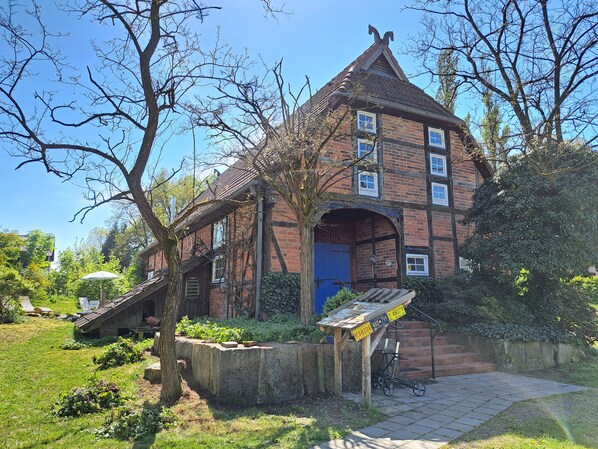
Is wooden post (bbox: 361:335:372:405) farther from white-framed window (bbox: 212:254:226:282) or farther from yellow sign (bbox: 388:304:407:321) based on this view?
white-framed window (bbox: 212:254:226:282)

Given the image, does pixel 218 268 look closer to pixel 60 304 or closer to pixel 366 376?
pixel 366 376

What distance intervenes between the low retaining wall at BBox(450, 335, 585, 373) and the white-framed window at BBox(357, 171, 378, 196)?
430cm

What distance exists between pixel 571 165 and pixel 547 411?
21.7 feet

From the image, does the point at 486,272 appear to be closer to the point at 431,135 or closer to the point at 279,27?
the point at 431,135

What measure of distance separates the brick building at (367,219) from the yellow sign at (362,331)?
4.62 meters

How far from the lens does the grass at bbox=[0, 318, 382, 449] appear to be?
13.5 feet

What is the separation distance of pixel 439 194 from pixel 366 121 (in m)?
3.21

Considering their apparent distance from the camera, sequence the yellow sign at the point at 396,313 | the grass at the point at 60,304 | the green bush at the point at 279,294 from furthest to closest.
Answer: the grass at the point at 60,304 < the green bush at the point at 279,294 < the yellow sign at the point at 396,313

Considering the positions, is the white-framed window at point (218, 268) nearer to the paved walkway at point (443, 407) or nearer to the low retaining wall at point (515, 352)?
the low retaining wall at point (515, 352)

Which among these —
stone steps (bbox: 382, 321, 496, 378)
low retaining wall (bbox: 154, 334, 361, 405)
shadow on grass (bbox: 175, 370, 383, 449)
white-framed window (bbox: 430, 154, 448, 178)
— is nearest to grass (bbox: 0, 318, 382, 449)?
shadow on grass (bbox: 175, 370, 383, 449)

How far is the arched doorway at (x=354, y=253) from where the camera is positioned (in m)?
11.8

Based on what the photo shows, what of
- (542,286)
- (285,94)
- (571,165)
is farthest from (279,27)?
(542,286)

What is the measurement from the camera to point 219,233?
43.3 ft

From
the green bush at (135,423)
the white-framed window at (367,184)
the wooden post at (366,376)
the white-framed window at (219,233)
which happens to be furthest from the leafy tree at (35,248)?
the wooden post at (366,376)
